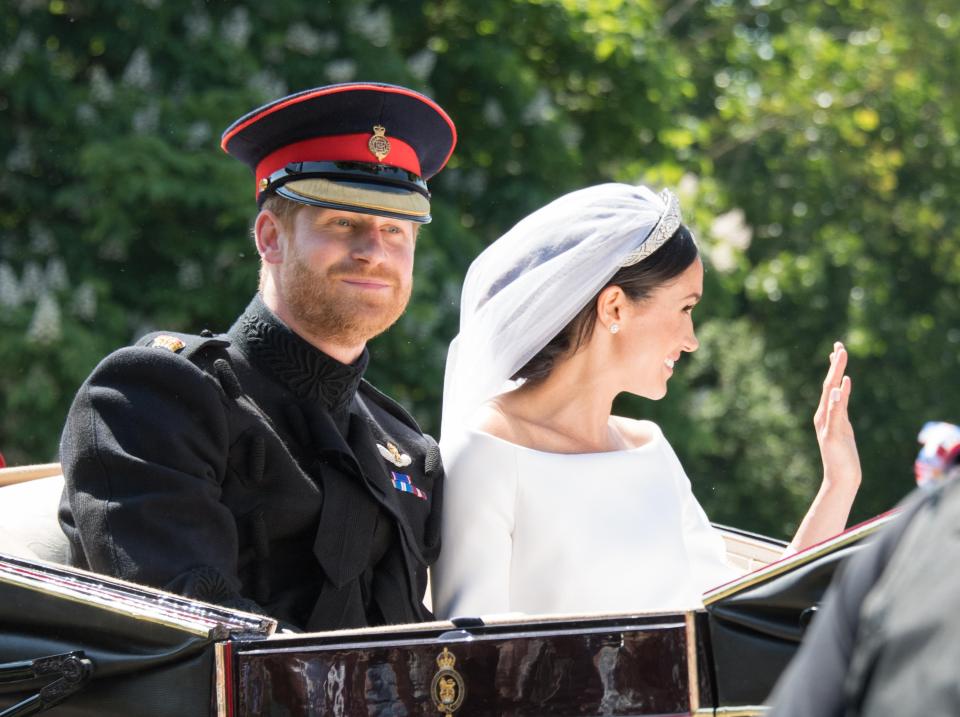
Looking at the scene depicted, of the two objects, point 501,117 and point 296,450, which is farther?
point 501,117

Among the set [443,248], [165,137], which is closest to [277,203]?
[165,137]

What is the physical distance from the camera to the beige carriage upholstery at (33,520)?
2.58 m

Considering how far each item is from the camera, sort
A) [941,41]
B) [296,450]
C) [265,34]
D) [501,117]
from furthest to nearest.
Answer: [941,41] < [501,117] < [265,34] < [296,450]

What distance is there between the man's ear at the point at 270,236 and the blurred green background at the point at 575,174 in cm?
328

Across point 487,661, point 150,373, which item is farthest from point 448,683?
point 150,373

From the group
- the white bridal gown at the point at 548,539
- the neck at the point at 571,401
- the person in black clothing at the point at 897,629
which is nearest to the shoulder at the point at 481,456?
the white bridal gown at the point at 548,539

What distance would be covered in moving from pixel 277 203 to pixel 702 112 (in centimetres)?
1030

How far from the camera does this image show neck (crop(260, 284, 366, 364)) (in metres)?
2.77

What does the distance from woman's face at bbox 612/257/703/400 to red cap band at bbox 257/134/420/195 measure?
55cm

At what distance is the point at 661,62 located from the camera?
8.48 meters

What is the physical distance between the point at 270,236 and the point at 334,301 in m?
0.24

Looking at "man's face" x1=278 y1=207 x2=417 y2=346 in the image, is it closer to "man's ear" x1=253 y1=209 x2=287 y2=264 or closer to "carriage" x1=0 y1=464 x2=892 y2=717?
"man's ear" x1=253 y1=209 x2=287 y2=264

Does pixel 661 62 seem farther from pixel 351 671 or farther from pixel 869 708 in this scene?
pixel 869 708

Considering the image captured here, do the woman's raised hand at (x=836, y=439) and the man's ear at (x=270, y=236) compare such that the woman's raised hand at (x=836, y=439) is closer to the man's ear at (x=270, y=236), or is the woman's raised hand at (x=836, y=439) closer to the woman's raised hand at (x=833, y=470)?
the woman's raised hand at (x=833, y=470)
